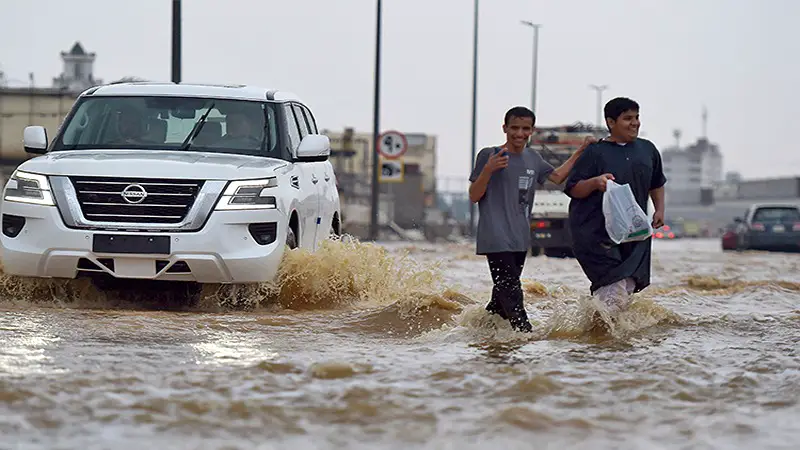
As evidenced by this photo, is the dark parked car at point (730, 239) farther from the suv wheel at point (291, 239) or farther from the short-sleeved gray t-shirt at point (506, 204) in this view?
the short-sleeved gray t-shirt at point (506, 204)

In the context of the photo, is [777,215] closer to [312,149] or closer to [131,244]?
[312,149]

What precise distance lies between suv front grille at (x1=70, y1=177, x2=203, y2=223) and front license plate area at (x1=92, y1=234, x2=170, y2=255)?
0.53 feet

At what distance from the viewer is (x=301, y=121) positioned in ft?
40.6

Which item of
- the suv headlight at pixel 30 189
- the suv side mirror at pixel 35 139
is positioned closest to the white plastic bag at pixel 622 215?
the suv headlight at pixel 30 189

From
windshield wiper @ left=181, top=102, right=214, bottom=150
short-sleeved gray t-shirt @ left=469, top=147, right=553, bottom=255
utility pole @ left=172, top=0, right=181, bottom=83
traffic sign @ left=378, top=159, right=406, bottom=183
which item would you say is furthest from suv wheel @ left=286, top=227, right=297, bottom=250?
traffic sign @ left=378, top=159, right=406, bottom=183

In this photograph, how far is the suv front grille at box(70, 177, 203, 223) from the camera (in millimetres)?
10023

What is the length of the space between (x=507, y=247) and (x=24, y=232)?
12.1 feet

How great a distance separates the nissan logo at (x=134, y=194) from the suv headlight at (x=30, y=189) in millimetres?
528

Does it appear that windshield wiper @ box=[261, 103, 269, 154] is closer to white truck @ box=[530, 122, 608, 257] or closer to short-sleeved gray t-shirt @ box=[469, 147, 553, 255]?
short-sleeved gray t-shirt @ box=[469, 147, 553, 255]

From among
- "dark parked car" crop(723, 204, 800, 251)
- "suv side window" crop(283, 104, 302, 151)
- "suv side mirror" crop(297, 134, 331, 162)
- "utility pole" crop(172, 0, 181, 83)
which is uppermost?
"utility pole" crop(172, 0, 181, 83)

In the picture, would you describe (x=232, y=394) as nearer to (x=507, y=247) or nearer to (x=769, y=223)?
(x=507, y=247)

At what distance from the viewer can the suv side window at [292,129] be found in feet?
37.5

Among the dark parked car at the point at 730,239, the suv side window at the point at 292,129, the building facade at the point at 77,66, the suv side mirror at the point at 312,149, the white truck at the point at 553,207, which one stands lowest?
the dark parked car at the point at 730,239

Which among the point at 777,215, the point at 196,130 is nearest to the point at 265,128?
the point at 196,130
